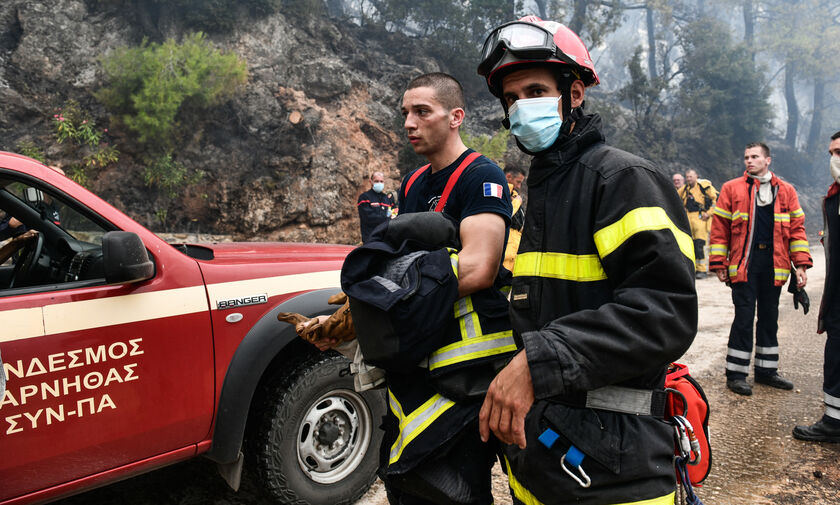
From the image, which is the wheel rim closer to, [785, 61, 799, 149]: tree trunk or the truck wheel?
the truck wheel

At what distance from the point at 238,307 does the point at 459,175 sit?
4.20ft

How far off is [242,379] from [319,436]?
579mm

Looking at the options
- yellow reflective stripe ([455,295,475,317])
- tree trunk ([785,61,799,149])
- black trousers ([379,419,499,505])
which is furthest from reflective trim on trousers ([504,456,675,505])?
tree trunk ([785,61,799,149])

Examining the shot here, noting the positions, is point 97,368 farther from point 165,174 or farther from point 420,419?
point 165,174

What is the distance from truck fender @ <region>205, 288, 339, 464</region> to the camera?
2.38m

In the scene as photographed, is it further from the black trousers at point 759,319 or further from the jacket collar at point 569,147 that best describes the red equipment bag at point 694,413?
the black trousers at point 759,319

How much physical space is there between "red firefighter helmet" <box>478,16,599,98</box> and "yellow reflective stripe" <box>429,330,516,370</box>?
2.71 ft

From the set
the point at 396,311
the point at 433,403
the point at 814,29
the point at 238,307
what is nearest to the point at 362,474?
the point at 238,307

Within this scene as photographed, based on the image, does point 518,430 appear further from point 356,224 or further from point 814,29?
point 814,29

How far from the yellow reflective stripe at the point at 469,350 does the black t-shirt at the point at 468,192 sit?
42cm

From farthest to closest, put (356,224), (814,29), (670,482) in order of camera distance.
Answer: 1. (814,29)
2. (356,224)
3. (670,482)

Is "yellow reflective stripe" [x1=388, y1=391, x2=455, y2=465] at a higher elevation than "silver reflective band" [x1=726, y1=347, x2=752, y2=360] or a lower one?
higher

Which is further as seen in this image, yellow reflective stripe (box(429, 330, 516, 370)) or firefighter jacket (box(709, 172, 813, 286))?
firefighter jacket (box(709, 172, 813, 286))

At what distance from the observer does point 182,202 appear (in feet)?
43.4
